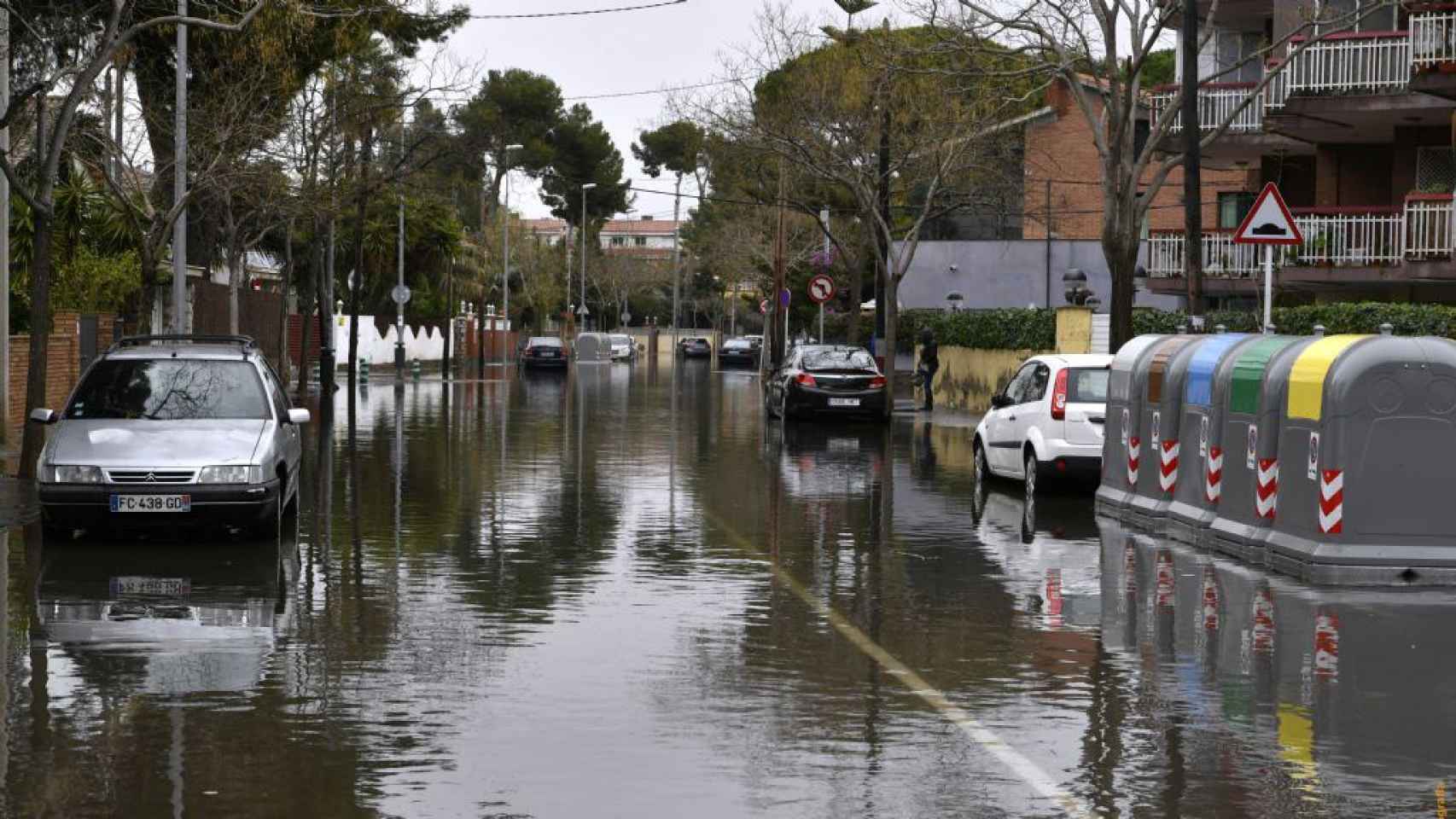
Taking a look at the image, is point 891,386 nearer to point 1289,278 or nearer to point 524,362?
point 1289,278

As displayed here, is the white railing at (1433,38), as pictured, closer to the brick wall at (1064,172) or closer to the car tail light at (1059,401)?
the car tail light at (1059,401)

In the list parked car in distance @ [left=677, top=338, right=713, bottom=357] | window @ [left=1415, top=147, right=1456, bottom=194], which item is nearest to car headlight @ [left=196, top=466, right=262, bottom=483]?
window @ [left=1415, top=147, right=1456, bottom=194]

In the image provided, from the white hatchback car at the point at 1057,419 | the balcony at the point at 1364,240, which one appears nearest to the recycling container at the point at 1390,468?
the white hatchback car at the point at 1057,419

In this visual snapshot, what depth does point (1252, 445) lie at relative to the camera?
52.4 ft

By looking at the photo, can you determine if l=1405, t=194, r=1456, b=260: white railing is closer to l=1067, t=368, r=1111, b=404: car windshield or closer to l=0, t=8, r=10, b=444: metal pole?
l=1067, t=368, r=1111, b=404: car windshield

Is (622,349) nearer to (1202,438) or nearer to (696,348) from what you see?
(696,348)

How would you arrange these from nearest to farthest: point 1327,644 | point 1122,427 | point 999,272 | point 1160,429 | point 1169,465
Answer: point 1327,644, point 1169,465, point 1160,429, point 1122,427, point 999,272

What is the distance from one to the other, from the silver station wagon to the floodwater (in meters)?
0.35

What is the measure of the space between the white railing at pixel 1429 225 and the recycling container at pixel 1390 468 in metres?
20.3

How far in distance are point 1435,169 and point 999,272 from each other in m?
28.3

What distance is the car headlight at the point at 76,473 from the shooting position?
597 inches

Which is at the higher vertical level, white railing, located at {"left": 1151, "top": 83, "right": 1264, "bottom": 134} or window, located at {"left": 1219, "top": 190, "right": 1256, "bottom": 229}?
white railing, located at {"left": 1151, "top": 83, "right": 1264, "bottom": 134}

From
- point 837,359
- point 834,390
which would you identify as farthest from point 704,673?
point 837,359

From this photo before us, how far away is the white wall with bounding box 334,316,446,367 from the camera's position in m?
73.2
